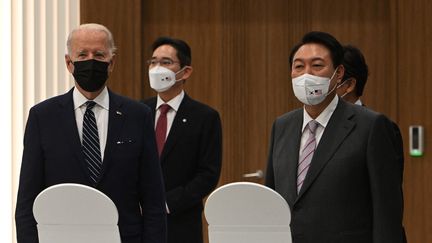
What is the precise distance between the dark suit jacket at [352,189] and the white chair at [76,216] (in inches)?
39.6

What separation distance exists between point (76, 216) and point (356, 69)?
87.1 inches

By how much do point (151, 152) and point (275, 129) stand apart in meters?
0.70

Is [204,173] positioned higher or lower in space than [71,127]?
lower

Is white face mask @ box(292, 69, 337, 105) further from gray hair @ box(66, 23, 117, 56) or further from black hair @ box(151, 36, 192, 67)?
black hair @ box(151, 36, 192, 67)

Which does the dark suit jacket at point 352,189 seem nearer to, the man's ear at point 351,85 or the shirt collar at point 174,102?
the man's ear at point 351,85

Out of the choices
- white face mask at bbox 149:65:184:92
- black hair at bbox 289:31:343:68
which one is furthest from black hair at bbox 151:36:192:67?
black hair at bbox 289:31:343:68

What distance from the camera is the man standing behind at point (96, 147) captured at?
11.0ft

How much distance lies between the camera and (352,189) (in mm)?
3514

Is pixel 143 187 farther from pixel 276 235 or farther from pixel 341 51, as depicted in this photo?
pixel 341 51

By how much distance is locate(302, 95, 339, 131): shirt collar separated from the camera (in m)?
3.70

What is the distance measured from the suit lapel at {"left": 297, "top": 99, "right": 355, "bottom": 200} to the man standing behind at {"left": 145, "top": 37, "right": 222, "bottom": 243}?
117cm

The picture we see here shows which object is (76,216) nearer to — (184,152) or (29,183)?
(29,183)

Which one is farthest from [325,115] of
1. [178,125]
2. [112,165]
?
[178,125]
